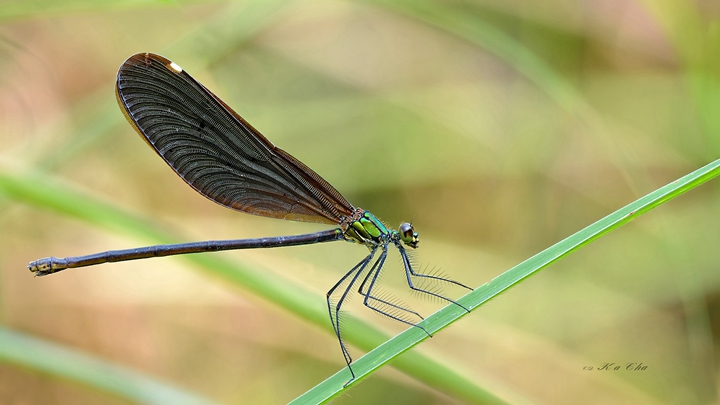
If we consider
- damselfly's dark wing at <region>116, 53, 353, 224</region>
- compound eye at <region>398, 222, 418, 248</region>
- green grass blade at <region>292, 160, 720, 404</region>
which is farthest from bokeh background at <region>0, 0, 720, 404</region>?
green grass blade at <region>292, 160, 720, 404</region>

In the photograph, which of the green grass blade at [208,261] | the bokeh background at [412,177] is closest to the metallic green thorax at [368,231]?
the green grass blade at [208,261]

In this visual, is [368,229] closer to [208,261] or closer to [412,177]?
[208,261]

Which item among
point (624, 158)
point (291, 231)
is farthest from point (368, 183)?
point (624, 158)

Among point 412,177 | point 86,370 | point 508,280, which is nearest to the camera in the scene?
point 508,280

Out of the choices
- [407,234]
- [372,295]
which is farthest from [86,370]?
[407,234]

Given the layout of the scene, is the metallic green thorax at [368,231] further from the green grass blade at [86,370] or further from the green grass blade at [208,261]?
the green grass blade at [86,370]

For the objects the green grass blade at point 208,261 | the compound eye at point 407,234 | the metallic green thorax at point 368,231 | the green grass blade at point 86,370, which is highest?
the metallic green thorax at point 368,231
